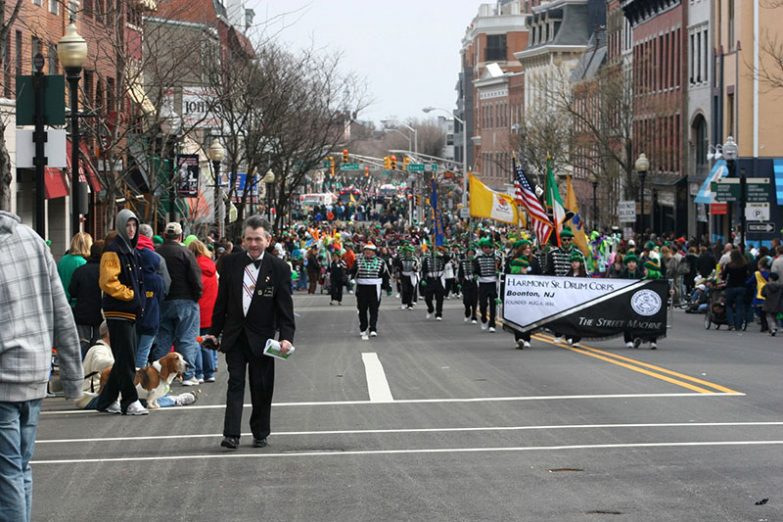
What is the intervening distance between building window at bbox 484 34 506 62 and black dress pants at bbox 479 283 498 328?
113 meters

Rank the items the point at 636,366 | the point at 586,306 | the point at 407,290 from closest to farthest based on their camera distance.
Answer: the point at 636,366 < the point at 586,306 < the point at 407,290

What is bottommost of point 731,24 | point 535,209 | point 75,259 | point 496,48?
point 75,259

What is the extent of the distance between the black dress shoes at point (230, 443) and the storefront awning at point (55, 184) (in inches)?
1029

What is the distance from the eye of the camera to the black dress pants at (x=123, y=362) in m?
14.4

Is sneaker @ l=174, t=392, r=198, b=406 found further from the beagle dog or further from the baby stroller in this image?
the baby stroller

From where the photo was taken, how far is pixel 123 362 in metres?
14.3

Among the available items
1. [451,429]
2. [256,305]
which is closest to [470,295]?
[451,429]

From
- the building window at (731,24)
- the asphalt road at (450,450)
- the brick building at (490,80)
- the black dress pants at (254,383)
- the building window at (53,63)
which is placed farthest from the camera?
the brick building at (490,80)

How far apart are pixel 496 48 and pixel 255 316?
131124 millimetres

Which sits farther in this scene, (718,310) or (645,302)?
(718,310)

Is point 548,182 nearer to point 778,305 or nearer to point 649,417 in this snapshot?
point 778,305

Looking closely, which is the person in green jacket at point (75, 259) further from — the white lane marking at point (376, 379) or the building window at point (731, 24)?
the building window at point (731, 24)

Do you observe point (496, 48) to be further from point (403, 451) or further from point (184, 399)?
point (403, 451)

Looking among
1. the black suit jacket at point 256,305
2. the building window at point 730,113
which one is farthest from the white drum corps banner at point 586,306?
the building window at point 730,113
